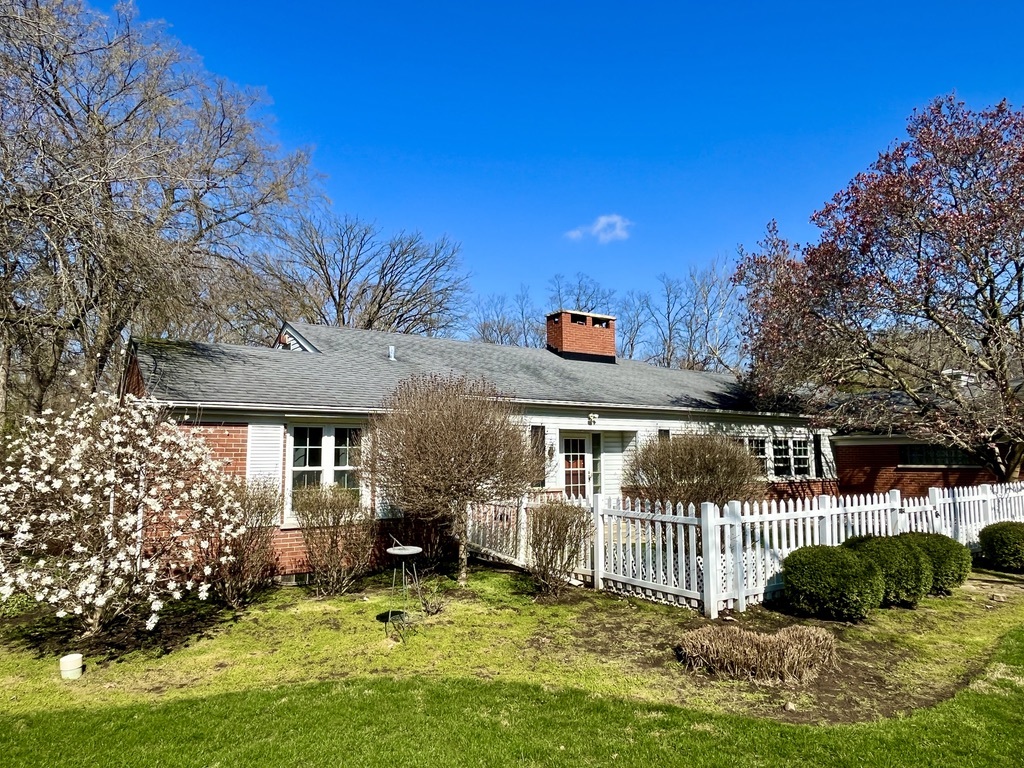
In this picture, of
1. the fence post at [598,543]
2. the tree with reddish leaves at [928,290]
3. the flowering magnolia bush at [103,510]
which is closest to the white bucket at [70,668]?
the flowering magnolia bush at [103,510]

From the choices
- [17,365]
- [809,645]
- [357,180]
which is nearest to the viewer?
[809,645]

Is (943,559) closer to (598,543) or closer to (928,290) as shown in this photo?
(598,543)

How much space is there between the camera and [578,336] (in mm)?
19297

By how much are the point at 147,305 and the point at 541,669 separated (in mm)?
10912

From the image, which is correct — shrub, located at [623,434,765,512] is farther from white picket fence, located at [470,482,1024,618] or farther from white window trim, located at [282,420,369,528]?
white window trim, located at [282,420,369,528]

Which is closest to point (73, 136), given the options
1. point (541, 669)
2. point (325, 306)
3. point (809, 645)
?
point (541, 669)

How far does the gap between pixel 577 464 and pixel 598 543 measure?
588 cm

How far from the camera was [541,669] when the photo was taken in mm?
5414

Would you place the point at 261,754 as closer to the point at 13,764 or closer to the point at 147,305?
the point at 13,764

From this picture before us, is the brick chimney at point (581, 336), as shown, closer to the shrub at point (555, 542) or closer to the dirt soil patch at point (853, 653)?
the shrub at point (555, 542)

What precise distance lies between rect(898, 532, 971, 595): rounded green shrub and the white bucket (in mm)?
9255

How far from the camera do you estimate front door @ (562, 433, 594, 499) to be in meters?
14.0

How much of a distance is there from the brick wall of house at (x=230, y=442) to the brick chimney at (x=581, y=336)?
11.3 metres

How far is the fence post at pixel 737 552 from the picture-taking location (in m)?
7.07
